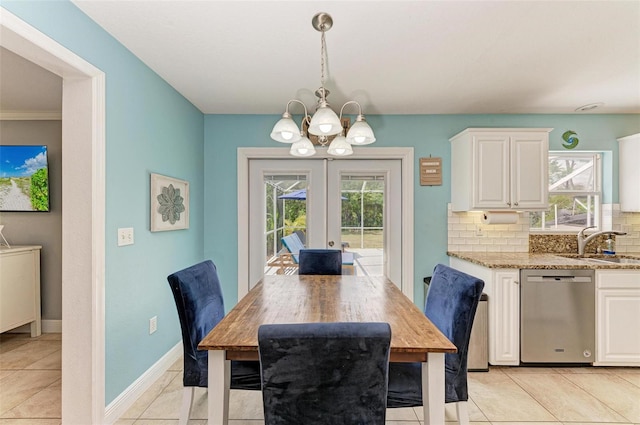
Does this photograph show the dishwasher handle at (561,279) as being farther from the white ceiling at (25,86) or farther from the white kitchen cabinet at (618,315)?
the white ceiling at (25,86)

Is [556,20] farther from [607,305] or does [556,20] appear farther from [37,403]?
[37,403]

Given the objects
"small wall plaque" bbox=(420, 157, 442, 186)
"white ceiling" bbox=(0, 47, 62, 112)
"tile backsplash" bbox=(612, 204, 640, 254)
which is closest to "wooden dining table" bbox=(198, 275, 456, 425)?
"small wall plaque" bbox=(420, 157, 442, 186)

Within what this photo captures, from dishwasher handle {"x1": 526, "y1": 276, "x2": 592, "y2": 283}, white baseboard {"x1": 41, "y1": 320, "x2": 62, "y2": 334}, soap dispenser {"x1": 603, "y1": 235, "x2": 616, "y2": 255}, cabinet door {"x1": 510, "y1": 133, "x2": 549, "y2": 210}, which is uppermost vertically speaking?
cabinet door {"x1": 510, "y1": 133, "x2": 549, "y2": 210}

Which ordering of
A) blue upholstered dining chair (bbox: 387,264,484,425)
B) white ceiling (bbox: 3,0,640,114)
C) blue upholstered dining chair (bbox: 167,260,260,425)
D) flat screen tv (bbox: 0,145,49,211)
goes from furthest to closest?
flat screen tv (bbox: 0,145,49,211) < white ceiling (bbox: 3,0,640,114) < blue upholstered dining chair (bbox: 167,260,260,425) < blue upholstered dining chair (bbox: 387,264,484,425)

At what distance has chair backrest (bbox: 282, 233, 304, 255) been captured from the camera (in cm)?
363

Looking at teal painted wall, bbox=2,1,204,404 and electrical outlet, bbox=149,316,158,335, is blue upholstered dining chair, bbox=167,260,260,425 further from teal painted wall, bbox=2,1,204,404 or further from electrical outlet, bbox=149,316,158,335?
electrical outlet, bbox=149,316,158,335

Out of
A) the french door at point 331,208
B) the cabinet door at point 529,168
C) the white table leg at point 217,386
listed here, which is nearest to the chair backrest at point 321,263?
the french door at point 331,208

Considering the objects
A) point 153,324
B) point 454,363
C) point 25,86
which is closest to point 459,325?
point 454,363

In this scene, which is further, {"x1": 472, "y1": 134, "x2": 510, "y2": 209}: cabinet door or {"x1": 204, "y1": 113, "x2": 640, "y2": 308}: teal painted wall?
{"x1": 204, "y1": 113, "x2": 640, "y2": 308}: teal painted wall

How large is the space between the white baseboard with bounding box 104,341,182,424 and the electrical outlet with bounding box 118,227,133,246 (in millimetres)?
959

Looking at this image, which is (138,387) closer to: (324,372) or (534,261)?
(324,372)

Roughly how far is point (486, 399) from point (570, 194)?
247 centimetres

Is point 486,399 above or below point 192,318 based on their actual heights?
below

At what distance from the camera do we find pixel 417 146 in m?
3.53
